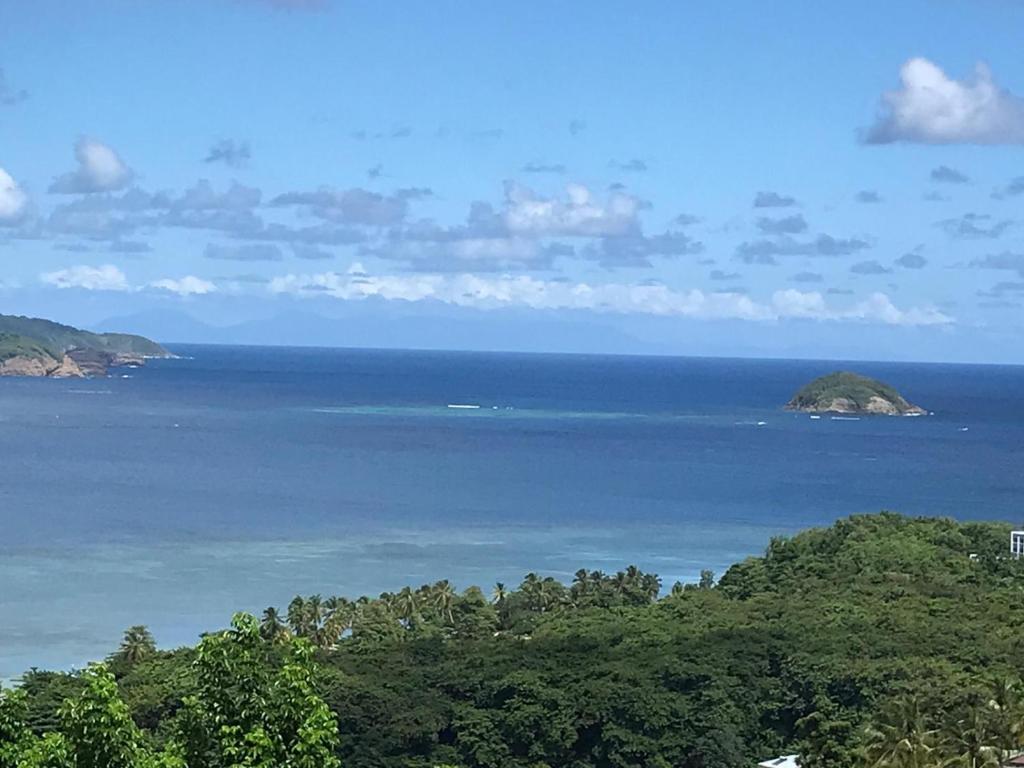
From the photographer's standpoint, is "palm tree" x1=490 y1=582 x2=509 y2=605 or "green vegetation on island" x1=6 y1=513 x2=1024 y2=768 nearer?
"green vegetation on island" x1=6 y1=513 x2=1024 y2=768

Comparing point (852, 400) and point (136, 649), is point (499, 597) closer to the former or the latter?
point (136, 649)

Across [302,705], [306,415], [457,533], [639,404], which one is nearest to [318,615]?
[457,533]

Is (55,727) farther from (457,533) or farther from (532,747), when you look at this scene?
(457,533)

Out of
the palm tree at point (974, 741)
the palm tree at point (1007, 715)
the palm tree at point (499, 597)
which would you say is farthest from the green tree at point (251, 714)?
the palm tree at point (499, 597)

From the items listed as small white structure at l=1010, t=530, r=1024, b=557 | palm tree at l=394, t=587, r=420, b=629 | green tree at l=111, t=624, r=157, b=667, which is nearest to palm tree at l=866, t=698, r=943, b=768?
palm tree at l=394, t=587, r=420, b=629

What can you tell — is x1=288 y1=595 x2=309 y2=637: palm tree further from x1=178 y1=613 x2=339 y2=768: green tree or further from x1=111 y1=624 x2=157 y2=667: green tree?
x1=178 y1=613 x2=339 y2=768: green tree

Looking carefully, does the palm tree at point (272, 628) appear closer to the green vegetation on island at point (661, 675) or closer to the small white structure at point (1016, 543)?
the green vegetation on island at point (661, 675)

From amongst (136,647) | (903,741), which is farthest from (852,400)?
(903,741)
